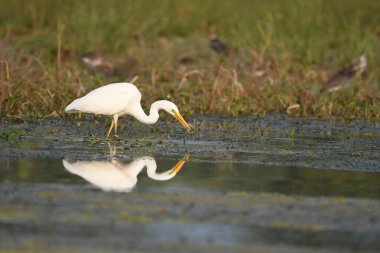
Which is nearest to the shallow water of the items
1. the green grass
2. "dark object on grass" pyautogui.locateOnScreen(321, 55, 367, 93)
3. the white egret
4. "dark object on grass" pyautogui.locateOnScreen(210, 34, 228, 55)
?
the white egret

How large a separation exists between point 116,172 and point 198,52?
9779mm

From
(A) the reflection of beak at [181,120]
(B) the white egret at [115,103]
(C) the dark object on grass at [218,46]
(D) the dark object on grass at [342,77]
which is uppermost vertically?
(C) the dark object on grass at [218,46]

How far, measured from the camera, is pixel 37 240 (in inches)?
228

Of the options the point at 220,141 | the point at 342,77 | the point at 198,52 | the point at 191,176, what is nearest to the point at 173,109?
the point at 220,141

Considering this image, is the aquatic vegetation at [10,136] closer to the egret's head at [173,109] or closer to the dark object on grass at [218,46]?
the egret's head at [173,109]

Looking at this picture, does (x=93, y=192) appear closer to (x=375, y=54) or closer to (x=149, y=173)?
(x=149, y=173)

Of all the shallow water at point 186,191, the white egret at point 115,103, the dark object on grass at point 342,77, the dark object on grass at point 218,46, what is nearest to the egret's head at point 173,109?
the white egret at point 115,103

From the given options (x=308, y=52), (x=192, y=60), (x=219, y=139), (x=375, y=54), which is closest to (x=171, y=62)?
(x=192, y=60)

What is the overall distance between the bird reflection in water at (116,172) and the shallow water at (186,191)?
0.04ft

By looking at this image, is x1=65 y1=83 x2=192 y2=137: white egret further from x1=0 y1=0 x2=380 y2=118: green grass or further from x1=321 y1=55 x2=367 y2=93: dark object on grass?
x1=321 y1=55 x2=367 y2=93: dark object on grass

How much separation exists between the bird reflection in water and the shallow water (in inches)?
0.4

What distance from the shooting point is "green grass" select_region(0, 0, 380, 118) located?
1347 centimetres

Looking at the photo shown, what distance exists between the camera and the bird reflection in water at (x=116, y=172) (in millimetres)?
7795

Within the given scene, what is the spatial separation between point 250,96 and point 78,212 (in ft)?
24.8
